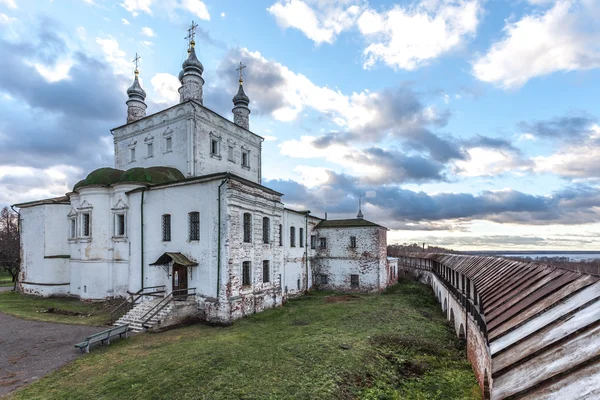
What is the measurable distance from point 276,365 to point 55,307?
17.2 metres

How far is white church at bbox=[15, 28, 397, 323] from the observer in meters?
16.4

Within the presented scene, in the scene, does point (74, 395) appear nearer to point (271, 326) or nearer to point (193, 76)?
point (271, 326)

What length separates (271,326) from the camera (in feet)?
50.6

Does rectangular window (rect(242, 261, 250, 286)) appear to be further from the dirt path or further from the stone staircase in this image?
the dirt path

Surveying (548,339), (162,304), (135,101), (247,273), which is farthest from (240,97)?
(548,339)

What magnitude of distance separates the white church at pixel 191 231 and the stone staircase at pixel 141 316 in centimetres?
130

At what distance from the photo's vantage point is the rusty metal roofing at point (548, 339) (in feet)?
8.92

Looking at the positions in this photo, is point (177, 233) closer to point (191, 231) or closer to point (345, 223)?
point (191, 231)

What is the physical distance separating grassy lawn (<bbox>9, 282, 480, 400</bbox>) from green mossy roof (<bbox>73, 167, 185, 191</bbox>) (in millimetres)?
10060

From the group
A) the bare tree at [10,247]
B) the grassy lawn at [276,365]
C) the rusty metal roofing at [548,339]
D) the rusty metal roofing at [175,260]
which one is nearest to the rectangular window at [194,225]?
the rusty metal roofing at [175,260]

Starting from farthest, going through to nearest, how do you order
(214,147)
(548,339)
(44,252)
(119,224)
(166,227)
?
(214,147)
(44,252)
(119,224)
(166,227)
(548,339)

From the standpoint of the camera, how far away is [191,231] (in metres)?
17.0

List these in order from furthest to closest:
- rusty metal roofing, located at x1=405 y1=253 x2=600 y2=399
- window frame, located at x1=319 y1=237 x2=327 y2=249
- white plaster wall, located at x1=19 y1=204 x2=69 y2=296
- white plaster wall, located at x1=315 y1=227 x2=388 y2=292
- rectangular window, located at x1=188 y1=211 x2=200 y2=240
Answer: window frame, located at x1=319 y1=237 x2=327 y2=249 → white plaster wall, located at x1=315 y1=227 x2=388 y2=292 → white plaster wall, located at x1=19 y1=204 x2=69 y2=296 → rectangular window, located at x1=188 y1=211 x2=200 y2=240 → rusty metal roofing, located at x1=405 y1=253 x2=600 y2=399

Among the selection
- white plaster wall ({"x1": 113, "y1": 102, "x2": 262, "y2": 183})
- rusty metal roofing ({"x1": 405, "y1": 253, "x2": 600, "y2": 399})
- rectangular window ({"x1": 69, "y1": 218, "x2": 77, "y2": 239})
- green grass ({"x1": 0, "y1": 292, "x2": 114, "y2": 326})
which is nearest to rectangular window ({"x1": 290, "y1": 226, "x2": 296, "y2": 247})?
white plaster wall ({"x1": 113, "y1": 102, "x2": 262, "y2": 183})
